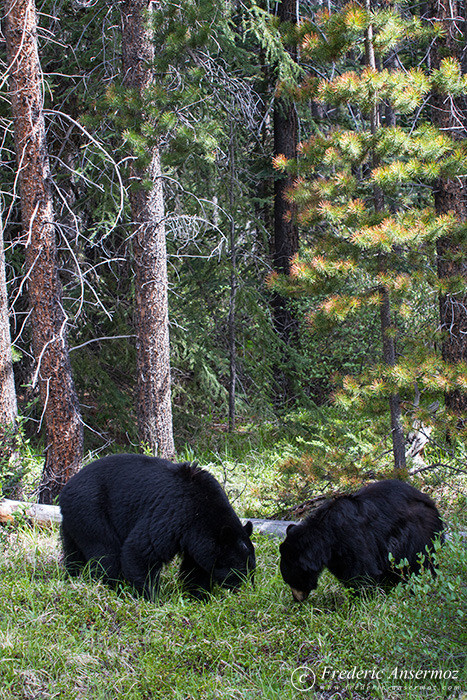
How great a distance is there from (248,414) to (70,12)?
6467 mm

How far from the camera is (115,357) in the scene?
340 inches

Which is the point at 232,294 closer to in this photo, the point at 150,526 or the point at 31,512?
the point at 31,512

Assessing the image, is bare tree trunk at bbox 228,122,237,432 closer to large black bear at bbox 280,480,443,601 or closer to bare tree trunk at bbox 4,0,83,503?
Answer: bare tree trunk at bbox 4,0,83,503

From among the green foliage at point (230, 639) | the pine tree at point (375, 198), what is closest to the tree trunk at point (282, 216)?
the pine tree at point (375, 198)

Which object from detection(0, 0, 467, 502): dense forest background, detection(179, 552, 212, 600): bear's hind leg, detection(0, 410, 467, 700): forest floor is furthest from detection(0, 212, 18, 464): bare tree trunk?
detection(179, 552, 212, 600): bear's hind leg

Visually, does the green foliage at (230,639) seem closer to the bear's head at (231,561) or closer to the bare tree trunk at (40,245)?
the bear's head at (231,561)

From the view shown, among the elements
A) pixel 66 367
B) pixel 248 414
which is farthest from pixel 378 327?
pixel 66 367

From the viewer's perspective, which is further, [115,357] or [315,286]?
[115,357]

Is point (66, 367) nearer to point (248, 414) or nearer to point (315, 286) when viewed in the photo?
point (315, 286)

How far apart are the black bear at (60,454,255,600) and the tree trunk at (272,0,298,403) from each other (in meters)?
5.97

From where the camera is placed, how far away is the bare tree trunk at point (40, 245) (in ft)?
20.2

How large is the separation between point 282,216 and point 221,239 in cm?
348

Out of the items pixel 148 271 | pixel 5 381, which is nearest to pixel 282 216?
pixel 148 271

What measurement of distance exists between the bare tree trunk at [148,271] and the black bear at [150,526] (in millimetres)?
2223
